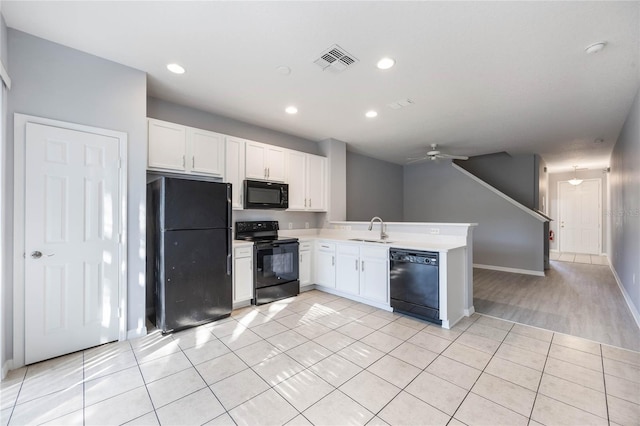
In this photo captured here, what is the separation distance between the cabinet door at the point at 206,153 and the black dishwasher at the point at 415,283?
8.73ft

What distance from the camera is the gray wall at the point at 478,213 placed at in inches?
235

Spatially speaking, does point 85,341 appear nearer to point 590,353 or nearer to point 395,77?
point 395,77

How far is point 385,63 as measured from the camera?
8.68 ft

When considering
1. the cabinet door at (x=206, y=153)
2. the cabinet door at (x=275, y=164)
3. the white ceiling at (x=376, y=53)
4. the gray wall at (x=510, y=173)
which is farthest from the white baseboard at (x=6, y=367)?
the gray wall at (x=510, y=173)

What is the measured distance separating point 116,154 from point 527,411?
13.3ft

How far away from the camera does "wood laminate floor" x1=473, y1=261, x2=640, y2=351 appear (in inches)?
118

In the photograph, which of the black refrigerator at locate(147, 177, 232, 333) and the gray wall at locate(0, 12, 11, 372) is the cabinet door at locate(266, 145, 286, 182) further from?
the gray wall at locate(0, 12, 11, 372)

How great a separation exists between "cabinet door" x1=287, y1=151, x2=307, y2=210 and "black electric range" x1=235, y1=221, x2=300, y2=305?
59cm

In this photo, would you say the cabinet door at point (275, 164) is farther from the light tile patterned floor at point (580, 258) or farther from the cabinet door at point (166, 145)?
the light tile patterned floor at point (580, 258)

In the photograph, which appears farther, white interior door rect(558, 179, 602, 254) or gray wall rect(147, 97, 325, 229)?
white interior door rect(558, 179, 602, 254)

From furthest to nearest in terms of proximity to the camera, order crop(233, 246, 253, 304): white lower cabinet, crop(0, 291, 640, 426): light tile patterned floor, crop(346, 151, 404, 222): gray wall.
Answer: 1. crop(346, 151, 404, 222): gray wall
2. crop(233, 246, 253, 304): white lower cabinet
3. crop(0, 291, 640, 426): light tile patterned floor

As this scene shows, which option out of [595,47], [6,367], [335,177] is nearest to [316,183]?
[335,177]

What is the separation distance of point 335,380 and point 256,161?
10.3 ft

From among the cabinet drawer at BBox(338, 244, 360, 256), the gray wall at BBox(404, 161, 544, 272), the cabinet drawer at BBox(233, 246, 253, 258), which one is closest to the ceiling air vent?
the cabinet drawer at BBox(338, 244, 360, 256)
